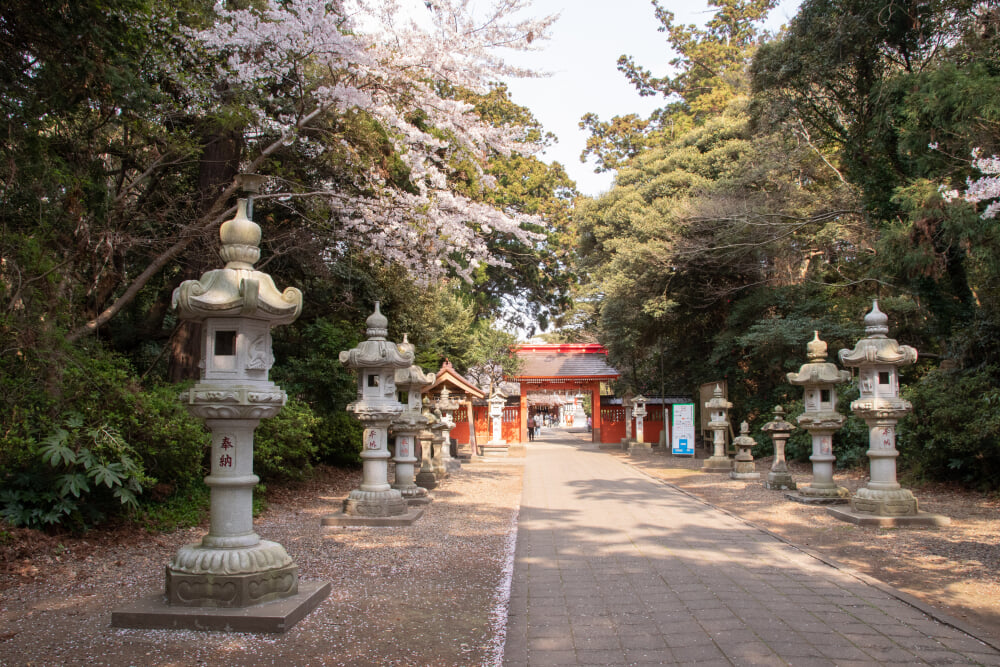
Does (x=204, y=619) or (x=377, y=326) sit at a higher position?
(x=377, y=326)

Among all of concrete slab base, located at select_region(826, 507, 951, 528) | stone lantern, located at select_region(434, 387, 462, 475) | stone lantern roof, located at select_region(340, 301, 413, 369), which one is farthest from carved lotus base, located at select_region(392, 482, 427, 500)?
concrete slab base, located at select_region(826, 507, 951, 528)

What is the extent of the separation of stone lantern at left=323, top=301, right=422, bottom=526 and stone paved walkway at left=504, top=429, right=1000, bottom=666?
1983 millimetres

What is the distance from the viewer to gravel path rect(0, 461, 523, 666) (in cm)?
381

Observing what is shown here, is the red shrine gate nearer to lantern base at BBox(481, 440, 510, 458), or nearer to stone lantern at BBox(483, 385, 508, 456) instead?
stone lantern at BBox(483, 385, 508, 456)

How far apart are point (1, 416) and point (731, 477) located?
42.7 feet

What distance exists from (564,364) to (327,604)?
2672 cm

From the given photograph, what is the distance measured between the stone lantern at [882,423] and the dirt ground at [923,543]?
308mm

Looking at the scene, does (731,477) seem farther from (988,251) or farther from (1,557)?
(1,557)

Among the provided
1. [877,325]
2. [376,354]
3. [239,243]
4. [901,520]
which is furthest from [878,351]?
[239,243]

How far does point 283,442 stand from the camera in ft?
31.3

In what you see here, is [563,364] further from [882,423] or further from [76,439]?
[76,439]

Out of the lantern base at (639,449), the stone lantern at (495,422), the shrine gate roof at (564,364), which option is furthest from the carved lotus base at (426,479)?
the shrine gate roof at (564,364)

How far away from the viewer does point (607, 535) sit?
777cm

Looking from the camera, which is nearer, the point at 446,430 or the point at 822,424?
the point at 822,424
